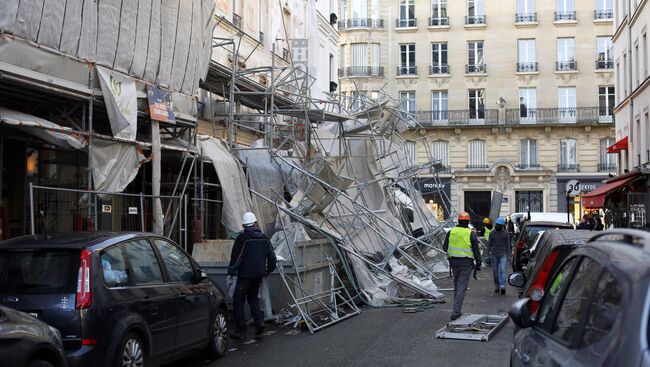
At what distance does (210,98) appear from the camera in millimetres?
19562

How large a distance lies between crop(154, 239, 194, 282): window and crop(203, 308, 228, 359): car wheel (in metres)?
0.73

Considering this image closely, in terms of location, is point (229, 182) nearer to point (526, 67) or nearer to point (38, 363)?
point (38, 363)

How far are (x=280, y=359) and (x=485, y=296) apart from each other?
26.1ft

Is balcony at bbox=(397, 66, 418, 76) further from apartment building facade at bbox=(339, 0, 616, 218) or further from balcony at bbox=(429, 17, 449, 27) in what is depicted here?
balcony at bbox=(429, 17, 449, 27)

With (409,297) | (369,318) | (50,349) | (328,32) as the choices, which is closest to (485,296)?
(409,297)

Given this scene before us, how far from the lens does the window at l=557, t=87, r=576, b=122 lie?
163 ft

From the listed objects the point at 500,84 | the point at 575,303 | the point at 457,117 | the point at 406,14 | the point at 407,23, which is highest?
the point at 406,14

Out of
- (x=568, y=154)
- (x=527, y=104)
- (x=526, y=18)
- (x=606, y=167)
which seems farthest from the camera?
(x=526, y=18)

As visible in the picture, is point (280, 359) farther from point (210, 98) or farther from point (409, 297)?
point (210, 98)

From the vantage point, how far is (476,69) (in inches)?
2037

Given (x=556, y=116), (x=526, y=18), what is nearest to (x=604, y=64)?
(x=556, y=116)

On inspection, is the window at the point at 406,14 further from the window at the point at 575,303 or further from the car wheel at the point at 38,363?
the window at the point at 575,303

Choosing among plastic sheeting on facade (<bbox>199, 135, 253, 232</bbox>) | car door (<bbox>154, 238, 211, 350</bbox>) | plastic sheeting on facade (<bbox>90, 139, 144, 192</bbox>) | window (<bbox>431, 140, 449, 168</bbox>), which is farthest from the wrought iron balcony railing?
car door (<bbox>154, 238, 211, 350</bbox>)

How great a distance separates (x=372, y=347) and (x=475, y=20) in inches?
1785
